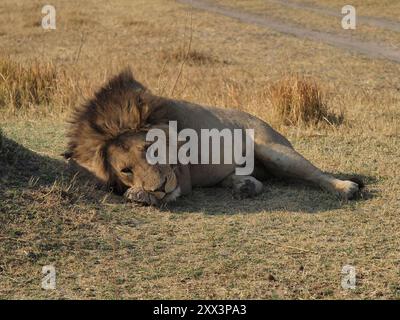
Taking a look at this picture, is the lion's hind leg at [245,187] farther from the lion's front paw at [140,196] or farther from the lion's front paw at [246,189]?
the lion's front paw at [140,196]

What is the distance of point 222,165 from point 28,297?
2.22m

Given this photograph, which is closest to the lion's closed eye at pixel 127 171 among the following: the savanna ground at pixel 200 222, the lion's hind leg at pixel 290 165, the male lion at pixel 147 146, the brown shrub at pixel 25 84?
the male lion at pixel 147 146

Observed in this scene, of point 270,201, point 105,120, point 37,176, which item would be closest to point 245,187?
point 270,201

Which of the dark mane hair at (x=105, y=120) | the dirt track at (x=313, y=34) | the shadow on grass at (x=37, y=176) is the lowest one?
the dirt track at (x=313, y=34)

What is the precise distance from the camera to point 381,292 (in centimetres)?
418

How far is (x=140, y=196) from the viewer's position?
214 inches

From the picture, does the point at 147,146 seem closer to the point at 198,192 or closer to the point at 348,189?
the point at 198,192

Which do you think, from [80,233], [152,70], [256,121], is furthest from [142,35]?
[80,233]

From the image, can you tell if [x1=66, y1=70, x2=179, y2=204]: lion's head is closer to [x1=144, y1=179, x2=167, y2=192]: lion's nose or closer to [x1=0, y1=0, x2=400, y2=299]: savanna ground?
[x1=144, y1=179, x2=167, y2=192]: lion's nose

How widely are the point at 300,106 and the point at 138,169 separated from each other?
3.58 m

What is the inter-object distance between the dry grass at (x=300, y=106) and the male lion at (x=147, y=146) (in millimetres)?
2257

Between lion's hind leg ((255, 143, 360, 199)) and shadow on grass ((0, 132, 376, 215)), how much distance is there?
93 mm

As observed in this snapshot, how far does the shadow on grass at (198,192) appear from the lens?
18.3 feet

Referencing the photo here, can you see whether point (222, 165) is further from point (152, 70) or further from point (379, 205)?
point (152, 70)
